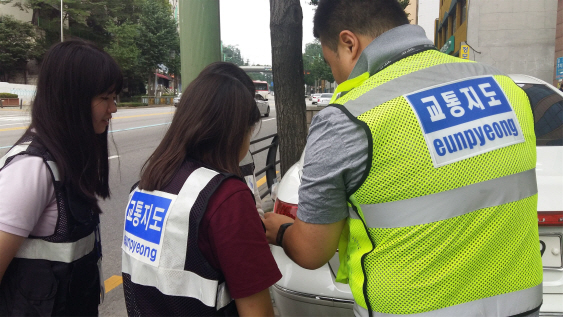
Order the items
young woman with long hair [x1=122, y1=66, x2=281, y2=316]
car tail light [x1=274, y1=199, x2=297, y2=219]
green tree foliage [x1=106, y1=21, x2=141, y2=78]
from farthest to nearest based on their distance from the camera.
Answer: green tree foliage [x1=106, y1=21, x2=141, y2=78] → car tail light [x1=274, y1=199, x2=297, y2=219] → young woman with long hair [x1=122, y1=66, x2=281, y2=316]

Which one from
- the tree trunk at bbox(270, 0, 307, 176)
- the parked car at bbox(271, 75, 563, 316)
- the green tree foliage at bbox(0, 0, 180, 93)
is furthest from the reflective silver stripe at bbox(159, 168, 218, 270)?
the green tree foliage at bbox(0, 0, 180, 93)

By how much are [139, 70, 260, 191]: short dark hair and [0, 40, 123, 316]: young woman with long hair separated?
361mm

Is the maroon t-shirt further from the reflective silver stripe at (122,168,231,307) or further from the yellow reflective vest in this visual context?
the yellow reflective vest

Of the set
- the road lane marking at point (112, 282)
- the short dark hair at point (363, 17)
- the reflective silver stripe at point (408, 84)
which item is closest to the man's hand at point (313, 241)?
the reflective silver stripe at point (408, 84)

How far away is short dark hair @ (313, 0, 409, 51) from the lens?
1.53 meters

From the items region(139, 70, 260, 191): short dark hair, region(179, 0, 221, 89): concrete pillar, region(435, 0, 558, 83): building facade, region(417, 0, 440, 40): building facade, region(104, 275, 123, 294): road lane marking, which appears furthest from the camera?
region(417, 0, 440, 40): building facade

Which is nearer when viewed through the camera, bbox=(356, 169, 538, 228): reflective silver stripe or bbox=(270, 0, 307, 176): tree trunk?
bbox=(356, 169, 538, 228): reflective silver stripe

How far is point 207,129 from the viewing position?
147 cm

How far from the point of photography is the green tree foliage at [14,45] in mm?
38250

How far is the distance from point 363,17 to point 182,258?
3.26ft

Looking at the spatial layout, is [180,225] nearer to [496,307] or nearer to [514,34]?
[496,307]

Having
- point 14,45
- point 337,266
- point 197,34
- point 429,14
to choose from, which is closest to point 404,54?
point 337,266

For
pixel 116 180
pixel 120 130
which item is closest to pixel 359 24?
pixel 116 180

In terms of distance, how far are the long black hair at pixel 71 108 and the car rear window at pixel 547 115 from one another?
8.78 feet
